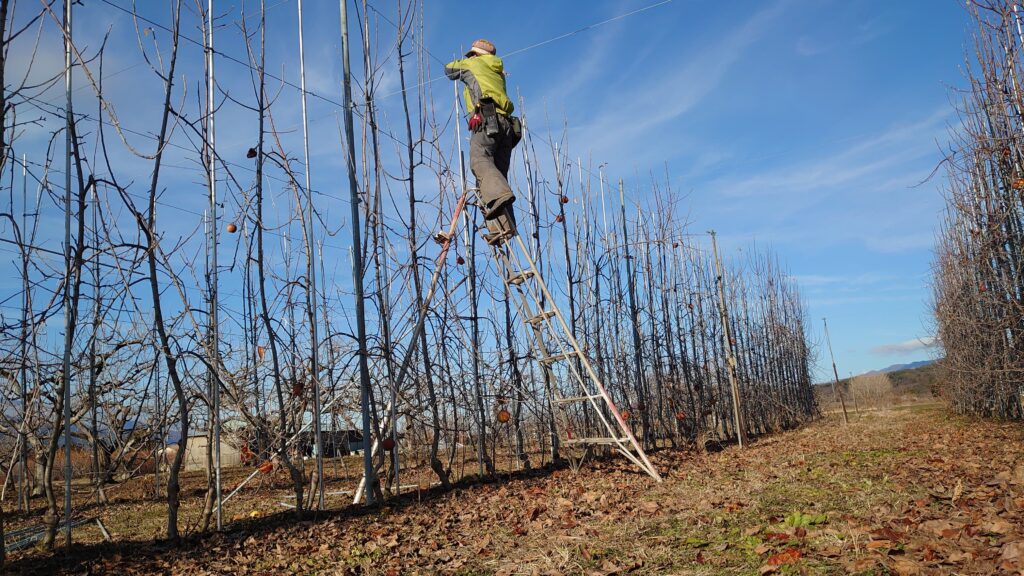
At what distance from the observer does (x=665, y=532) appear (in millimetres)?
3648

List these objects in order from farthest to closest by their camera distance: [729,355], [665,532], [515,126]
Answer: [729,355] → [515,126] → [665,532]

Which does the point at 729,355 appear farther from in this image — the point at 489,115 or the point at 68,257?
the point at 68,257

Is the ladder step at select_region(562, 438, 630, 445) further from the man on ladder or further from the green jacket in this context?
the green jacket

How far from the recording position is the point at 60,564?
11.8 ft

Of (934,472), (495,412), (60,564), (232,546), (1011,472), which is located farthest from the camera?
(495,412)

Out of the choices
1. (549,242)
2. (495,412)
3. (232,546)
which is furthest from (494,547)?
(549,242)

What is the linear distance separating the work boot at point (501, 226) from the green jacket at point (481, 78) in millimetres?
816

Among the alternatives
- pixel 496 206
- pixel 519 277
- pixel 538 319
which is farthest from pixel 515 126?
pixel 538 319

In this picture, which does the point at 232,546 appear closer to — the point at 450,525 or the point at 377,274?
the point at 450,525

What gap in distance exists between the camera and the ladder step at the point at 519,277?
6008 millimetres

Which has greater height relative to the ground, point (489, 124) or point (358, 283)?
point (489, 124)

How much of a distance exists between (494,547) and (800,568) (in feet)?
5.39

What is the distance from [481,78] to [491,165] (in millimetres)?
694

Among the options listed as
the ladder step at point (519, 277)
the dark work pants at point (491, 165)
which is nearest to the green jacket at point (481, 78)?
the dark work pants at point (491, 165)
